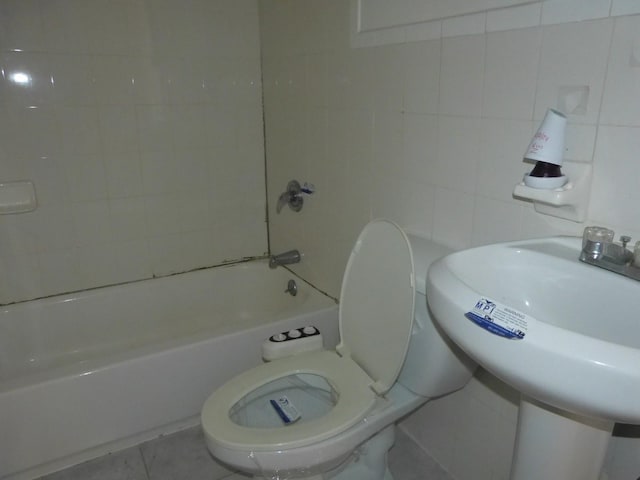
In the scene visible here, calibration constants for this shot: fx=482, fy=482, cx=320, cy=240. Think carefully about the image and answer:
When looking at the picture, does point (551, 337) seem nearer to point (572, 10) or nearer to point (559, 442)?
point (559, 442)

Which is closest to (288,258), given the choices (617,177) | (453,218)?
(453,218)

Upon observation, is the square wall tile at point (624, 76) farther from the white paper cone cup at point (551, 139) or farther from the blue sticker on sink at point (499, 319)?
the blue sticker on sink at point (499, 319)

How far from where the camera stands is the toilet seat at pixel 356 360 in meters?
1.16

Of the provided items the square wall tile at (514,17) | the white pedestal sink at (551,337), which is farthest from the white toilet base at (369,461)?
the square wall tile at (514,17)

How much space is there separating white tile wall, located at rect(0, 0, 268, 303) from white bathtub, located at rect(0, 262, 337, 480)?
0.11 m

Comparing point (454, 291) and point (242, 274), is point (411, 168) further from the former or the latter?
point (242, 274)

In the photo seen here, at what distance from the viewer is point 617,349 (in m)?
0.60

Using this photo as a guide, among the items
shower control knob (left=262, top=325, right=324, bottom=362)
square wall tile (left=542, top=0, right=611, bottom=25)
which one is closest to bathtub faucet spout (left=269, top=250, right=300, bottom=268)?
shower control knob (left=262, top=325, right=324, bottom=362)

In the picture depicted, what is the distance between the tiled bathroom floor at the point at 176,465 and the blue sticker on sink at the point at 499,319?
1.11 metres

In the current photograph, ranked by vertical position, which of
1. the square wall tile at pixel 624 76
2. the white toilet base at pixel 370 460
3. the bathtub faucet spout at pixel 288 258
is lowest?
the white toilet base at pixel 370 460

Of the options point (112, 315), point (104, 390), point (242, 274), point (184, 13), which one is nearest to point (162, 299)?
point (112, 315)

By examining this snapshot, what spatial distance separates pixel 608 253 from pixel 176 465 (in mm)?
1479

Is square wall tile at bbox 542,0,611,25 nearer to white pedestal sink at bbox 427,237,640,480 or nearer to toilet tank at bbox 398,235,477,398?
white pedestal sink at bbox 427,237,640,480

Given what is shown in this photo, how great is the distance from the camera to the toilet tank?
1.21 m
